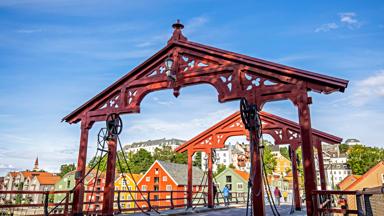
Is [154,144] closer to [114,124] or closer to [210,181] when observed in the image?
[210,181]

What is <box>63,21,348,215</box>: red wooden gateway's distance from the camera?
19.8ft

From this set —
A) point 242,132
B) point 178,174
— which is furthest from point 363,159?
point 242,132

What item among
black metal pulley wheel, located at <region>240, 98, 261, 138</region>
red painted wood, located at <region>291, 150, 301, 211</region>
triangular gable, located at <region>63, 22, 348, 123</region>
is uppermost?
triangular gable, located at <region>63, 22, 348, 123</region>

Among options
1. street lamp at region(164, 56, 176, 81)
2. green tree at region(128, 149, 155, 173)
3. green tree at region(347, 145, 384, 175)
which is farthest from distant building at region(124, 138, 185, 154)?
street lamp at region(164, 56, 176, 81)

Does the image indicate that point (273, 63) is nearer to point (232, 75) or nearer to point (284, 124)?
point (232, 75)

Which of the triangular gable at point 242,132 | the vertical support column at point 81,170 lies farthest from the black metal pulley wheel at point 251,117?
the triangular gable at point 242,132

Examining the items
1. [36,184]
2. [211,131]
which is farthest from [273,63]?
[36,184]

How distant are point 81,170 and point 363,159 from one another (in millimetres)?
58354

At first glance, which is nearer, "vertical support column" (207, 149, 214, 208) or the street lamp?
the street lamp

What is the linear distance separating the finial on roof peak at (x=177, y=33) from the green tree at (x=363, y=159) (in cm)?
5635

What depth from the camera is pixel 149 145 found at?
13388 centimetres

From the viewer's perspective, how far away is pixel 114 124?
828 cm

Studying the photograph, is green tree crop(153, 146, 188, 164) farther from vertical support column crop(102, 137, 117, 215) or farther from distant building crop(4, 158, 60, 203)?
vertical support column crop(102, 137, 117, 215)

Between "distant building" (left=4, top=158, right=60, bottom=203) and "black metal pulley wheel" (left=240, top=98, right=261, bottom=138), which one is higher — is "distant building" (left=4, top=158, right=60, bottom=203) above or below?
below
